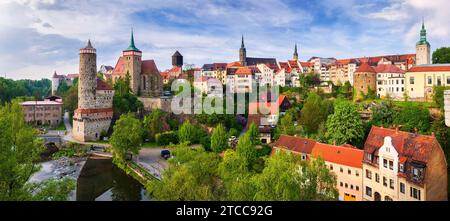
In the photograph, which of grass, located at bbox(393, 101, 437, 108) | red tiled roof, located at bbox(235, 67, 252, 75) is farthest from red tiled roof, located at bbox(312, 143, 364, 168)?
red tiled roof, located at bbox(235, 67, 252, 75)

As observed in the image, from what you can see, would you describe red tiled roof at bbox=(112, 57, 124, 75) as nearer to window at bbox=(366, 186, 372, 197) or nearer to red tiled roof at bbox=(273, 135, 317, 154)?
red tiled roof at bbox=(273, 135, 317, 154)

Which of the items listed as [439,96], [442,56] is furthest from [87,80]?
[442,56]

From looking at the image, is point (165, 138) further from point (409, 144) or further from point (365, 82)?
point (409, 144)

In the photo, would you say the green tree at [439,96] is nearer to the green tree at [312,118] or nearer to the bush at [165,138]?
the green tree at [312,118]

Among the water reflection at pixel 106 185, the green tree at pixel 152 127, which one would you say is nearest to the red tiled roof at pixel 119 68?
the green tree at pixel 152 127
